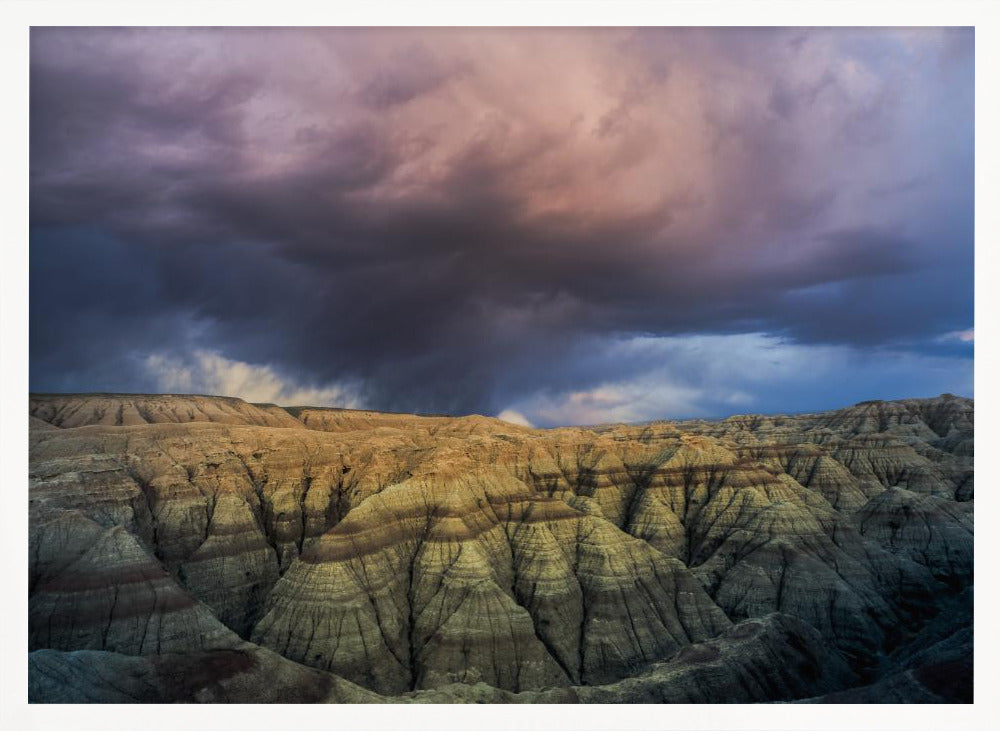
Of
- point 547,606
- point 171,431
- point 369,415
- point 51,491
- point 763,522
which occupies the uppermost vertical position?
point 369,415

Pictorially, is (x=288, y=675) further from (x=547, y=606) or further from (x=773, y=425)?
(x=773, y=425)

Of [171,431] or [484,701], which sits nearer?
[484,701]

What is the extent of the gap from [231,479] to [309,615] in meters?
19.7

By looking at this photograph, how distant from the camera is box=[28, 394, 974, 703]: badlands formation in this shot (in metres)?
21.6

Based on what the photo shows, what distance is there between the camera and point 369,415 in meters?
121

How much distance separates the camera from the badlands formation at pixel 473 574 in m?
21.6

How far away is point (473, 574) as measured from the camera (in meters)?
35.4

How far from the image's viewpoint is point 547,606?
36531mm

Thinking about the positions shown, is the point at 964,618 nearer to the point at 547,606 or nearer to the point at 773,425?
the point at 547,606

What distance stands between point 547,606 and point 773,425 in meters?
87.3

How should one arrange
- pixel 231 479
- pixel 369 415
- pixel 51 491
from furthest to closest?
pixel 369 415, pixel 231 479, pixel 51 491
